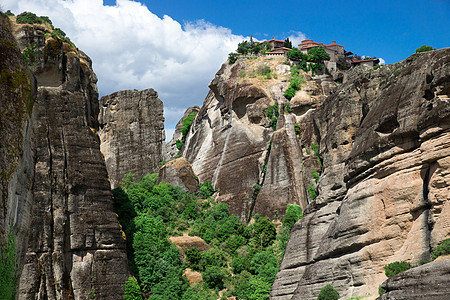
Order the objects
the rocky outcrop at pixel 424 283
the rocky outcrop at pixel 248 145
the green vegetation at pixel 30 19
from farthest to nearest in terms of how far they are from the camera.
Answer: the rocky outcrop at pixel 248 145 → the green vegetation at pixel 30 19 → the rocky outcrop at pixel 424 283

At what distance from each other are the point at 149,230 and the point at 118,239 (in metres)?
6.17

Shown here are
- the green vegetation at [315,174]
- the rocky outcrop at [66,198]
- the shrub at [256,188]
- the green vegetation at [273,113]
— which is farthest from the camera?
the green vegetation at [273,113]

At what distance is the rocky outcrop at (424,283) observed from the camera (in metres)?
21.5

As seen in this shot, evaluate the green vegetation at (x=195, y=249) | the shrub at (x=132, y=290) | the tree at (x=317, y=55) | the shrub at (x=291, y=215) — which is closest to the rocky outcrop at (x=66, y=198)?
the shrub at (x=132, y=290)

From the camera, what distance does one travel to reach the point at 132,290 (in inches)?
1810

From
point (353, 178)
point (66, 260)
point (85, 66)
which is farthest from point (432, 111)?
point (85, 66)

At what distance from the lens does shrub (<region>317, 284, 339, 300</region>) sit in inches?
1302

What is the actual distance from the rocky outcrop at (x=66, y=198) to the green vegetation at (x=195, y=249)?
3219 mm

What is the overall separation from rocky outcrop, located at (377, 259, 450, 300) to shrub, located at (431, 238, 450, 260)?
9.10 ft

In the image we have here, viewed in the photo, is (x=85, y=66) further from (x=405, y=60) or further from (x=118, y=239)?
(x=405, y=60)

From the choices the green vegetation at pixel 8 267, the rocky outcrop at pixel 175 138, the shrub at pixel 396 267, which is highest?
the rocky outcrop at pixel 175 138

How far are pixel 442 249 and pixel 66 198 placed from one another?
29687 millimetres

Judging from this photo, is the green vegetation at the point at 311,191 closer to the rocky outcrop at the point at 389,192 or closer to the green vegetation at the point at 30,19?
the rocky outcrop at the point at 389,192

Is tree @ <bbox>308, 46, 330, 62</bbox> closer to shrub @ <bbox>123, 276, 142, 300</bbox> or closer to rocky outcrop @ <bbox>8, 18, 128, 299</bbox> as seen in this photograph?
rocky outcrop @ <bbox>8, 18, 128, 299</bbox>
